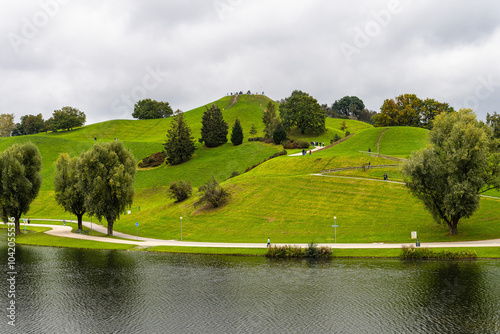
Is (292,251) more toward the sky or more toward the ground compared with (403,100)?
more toward the ground

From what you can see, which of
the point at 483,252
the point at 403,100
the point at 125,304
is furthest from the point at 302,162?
the point at 403,100

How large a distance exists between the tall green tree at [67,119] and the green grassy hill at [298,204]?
238ft

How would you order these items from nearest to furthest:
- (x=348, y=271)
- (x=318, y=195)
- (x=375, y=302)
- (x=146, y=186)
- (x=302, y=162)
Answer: (x=375, y=302) < (x=348, y=271) < (x=318, y=195) < (x=302, y=162) < (x=146, y=186)

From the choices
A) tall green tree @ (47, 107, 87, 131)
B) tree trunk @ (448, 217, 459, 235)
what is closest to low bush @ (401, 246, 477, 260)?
tree trunk @ (448, 217, 459, 235)

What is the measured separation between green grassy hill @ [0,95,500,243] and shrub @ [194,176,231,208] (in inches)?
54.5

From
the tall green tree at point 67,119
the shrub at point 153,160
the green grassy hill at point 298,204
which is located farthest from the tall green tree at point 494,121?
the tall green tree at point 67,119

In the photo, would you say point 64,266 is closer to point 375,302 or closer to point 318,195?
point 375,302

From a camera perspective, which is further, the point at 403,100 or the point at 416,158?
the point at 403,100

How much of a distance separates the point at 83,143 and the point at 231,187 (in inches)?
3519

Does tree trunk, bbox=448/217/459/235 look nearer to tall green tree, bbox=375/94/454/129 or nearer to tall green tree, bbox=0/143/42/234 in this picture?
tall green tree, bbox=0/143/42/234

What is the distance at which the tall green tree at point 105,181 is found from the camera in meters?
57.4

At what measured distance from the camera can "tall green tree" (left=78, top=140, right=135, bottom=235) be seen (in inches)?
2260

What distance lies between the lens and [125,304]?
96.1 ft

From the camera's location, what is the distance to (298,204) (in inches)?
2445
